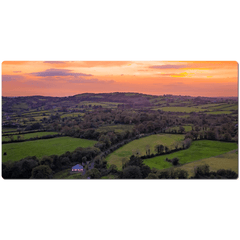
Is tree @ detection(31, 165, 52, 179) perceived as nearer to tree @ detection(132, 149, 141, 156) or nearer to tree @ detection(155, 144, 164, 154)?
tree @ detection(132, 149, 141, 156)

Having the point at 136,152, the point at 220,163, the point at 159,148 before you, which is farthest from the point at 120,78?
the point at 220,163

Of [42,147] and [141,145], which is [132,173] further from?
[42,147]

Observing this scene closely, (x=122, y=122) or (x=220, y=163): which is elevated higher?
(x=122, y=122)

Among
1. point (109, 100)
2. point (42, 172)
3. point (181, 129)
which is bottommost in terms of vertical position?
point (42, 172)

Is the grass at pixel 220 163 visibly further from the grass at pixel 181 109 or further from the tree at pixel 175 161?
the grass at pixel 181 109

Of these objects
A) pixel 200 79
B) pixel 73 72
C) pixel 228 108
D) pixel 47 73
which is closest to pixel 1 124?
pixel 47 73

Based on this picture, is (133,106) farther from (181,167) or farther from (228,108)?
(228,108)

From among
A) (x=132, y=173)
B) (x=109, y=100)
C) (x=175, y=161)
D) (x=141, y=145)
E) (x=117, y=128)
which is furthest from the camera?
(x=109, y=100)
